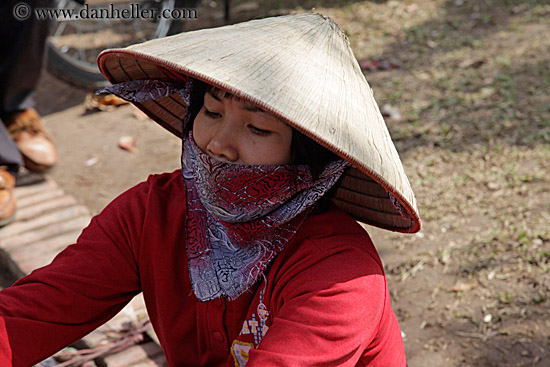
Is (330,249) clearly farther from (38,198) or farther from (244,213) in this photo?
(38,198)

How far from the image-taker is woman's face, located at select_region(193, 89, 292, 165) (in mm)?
1434

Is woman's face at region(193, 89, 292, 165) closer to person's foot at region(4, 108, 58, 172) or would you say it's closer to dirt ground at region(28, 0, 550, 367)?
dirt ground at region(28, 0, 550, 367)

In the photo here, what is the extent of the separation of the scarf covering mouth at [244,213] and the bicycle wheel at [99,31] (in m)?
3.27

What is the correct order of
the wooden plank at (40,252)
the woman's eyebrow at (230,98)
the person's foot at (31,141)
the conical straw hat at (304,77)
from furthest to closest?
the person's foot at (31,141) → the wooden plank at (40,252) → the woman's eyebrow at (230,98) → the conical straw hat at (304,77)

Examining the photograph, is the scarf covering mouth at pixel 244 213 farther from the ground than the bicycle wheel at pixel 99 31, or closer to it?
farther from the ground

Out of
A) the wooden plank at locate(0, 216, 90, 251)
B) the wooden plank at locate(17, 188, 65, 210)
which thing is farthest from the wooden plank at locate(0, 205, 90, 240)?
the wooden plank at locate(17, 188, 65, 210)

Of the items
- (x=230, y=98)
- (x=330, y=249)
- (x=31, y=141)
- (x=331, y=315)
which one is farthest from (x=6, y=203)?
(x=331, y=315)

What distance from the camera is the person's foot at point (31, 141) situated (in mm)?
3377

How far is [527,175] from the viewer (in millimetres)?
3105

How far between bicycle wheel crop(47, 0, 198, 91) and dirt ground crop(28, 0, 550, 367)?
10.3 inches

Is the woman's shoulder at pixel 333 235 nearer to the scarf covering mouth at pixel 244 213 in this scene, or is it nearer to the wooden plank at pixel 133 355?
the scarf covering mouth at pixel 244 213

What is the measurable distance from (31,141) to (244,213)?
230 centimetres

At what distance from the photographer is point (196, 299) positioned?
5.49 feet

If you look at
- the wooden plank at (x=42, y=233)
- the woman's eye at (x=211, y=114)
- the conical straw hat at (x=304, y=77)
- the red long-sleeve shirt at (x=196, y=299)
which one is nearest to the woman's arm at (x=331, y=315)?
the red long-sleeve shirt at (x=196, y=299)
